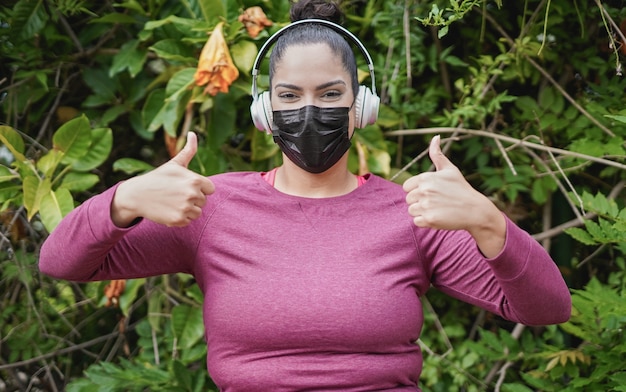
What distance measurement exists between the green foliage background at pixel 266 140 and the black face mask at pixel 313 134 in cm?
67

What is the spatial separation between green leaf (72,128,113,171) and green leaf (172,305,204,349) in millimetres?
523

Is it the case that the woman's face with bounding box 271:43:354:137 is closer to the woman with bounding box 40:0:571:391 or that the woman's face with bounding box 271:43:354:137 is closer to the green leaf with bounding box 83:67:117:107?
the woman with bounding box 40:0:571:391

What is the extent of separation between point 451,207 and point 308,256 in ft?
1.26

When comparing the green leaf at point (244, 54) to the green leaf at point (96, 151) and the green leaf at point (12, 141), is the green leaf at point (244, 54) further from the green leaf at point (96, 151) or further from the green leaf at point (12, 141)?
the green leaf at point (12, 141)

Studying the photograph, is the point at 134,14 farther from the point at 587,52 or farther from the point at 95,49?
the point at 587,52

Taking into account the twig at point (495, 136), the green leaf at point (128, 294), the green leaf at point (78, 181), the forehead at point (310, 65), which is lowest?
the green leaf at point (128, 294)

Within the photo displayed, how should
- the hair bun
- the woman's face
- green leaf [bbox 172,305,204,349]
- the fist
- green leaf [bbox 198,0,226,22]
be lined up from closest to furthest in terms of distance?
the fist < the woman's face < the hair bun < green leaf [bbox 198,0,226,22] < green leaf [bbox 172,305,204,349]

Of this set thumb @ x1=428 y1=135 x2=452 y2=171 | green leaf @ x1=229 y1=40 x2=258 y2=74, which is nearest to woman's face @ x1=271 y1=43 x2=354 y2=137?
thumb @ x1=428 y1=135 x2=452 y2=171

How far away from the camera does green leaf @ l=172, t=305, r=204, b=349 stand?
2609 mm

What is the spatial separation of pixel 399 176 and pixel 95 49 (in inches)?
46.1

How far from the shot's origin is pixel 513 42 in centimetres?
272

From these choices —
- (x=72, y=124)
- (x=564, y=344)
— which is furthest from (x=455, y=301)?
(x=72, y=124)

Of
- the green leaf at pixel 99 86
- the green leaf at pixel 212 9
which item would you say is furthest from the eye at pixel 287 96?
the green leaf at pixel 99 86

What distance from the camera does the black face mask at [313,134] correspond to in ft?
6.07
